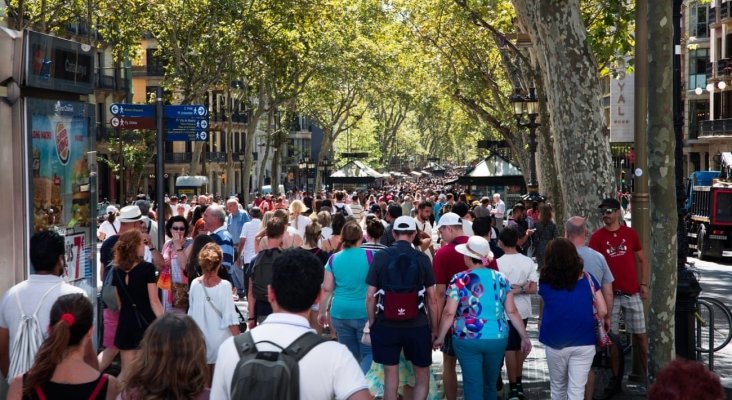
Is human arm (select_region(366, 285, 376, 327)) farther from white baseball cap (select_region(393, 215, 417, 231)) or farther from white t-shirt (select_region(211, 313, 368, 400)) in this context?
white t-shirt (select_region(211, 313, 368, 400))

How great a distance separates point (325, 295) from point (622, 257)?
2624mm

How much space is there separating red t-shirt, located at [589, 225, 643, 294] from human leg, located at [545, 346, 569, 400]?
2.60 meters

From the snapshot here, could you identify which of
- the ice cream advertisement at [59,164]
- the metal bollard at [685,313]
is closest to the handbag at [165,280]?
the ice cream advertisement at [59,164]

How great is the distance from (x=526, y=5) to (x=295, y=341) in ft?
30.2

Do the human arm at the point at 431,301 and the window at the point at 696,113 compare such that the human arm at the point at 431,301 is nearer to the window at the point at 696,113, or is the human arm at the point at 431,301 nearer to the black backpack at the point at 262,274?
the black backpack at the point at 262,274

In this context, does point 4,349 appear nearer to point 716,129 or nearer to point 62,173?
point 62,173

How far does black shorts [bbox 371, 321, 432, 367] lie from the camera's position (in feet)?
27.9

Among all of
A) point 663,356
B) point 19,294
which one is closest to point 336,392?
point 19,294

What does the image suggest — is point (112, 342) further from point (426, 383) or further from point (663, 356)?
point (663, 356)

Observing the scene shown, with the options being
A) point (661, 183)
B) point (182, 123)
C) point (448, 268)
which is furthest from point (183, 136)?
point (661, 183)

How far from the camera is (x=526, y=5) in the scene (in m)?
13.1

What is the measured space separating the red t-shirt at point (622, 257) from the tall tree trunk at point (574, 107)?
2.16m

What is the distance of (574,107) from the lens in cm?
1255

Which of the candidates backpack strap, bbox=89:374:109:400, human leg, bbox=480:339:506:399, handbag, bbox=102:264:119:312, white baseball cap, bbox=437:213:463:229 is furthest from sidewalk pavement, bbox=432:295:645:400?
backpack strap, bbox=89:374:109:400
